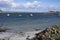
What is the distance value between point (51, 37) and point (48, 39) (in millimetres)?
302

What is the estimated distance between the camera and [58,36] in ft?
53.8

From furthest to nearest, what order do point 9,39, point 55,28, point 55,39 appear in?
point 9,39, point 55,28, point 55,39

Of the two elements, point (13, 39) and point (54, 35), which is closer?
point (54, 35)

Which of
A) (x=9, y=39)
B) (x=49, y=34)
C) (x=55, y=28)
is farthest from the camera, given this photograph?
(x=9, y=39)

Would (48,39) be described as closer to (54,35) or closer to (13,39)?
(54,35)

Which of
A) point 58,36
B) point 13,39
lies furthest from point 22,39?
point 58,36

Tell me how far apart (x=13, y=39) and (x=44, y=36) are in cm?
484

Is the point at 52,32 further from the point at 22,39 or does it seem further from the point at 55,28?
the point at 22,39

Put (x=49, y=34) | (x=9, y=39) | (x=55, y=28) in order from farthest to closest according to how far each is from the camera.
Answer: (x=9, y=39) < (x=55, y=28) < (x=49, y=34)

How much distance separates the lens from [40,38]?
17.1 metres

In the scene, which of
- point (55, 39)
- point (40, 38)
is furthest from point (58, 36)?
point (40, 38)

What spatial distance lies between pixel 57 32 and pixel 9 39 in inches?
211

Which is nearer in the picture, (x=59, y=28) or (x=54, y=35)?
(x=54, y=35)

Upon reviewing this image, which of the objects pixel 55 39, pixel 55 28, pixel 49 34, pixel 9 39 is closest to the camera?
pixel 55 39
